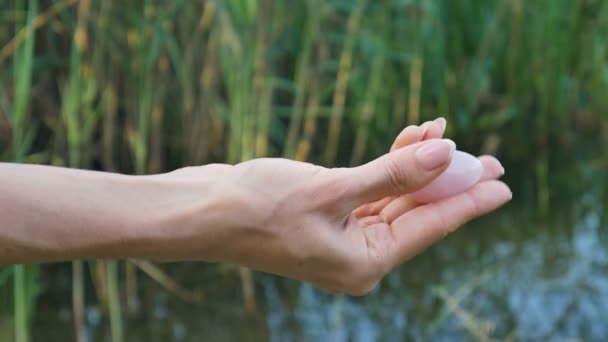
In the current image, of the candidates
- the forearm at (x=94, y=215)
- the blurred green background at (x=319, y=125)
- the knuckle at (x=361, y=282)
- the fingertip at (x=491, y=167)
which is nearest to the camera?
the forearm at (x=94, y=215)

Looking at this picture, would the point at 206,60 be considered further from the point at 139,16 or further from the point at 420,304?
the point at 420,304

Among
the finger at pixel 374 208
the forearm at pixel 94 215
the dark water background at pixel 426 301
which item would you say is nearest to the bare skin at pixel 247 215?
the forearm at pixel 94 215

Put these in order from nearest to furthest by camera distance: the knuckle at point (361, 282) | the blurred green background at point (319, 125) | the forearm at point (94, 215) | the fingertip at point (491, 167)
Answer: the forearm at point (94, 215) < the knuckle at point (361, 282) < the fingertip at point (491, 167) < the blurred green background at point (319, 125)

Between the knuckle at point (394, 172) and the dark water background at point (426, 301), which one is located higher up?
the knuckle at point (394, 172)

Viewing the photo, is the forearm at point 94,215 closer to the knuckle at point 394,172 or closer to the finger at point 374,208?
the knuckle at point 394,172

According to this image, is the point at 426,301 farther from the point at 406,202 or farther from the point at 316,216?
the point at 316,216

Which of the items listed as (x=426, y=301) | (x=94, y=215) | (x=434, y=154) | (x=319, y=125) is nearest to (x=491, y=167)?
(x=434, y=154)

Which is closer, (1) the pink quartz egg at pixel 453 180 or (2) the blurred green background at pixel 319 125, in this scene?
(1) the pink quartz egg at pixel 453 180
